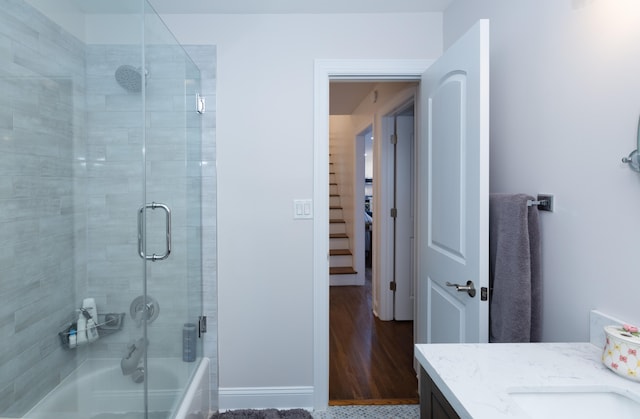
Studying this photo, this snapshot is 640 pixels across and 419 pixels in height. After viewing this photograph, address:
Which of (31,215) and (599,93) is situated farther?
(31,215)

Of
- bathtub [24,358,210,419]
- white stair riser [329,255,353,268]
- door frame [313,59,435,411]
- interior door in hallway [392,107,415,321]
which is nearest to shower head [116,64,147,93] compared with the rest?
door frame [313,59,435,411]

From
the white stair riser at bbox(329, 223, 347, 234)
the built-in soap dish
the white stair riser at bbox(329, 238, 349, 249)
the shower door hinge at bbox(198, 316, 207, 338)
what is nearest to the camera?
the built-in soap dish

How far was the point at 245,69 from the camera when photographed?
6.69 feet

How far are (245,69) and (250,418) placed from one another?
197cm

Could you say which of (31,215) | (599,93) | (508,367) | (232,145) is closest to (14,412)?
(31,215)

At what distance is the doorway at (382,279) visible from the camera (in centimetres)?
245

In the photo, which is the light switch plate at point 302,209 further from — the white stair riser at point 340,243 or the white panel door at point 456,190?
the white stair riser at point 340,243

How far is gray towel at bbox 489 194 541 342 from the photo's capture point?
3.97 ft

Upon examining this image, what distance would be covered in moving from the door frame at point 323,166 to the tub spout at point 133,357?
3.03 feet

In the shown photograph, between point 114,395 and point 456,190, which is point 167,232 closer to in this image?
point 114,395

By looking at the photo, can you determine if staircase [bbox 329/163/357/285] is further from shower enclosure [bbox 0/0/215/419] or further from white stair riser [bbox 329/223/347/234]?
shower enclosure [bbox 0/0/215/419]

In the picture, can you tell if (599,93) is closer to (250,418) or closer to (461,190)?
(461,190)

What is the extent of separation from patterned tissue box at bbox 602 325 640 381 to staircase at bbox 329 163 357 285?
4.20m

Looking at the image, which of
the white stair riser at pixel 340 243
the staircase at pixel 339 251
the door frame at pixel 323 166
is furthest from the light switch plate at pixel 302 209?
the white stair riser at pixel 340 243
